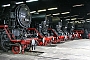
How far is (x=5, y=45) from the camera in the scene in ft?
21.4

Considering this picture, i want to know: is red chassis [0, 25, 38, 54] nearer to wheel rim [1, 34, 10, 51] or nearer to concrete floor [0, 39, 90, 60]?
wheel rim [1, 34, 10, 51]

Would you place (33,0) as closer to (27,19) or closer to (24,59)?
(27,19)

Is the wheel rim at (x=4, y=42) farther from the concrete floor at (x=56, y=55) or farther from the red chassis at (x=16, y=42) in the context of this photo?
the concrete floor at (x=56, y=55)

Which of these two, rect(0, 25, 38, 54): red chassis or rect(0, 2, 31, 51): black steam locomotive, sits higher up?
rect(0, 2, 31, 51): black steam locomotive

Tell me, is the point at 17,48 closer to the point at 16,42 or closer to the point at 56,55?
the point at 16,42

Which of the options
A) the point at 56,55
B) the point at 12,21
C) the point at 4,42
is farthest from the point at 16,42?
the point at 56,55

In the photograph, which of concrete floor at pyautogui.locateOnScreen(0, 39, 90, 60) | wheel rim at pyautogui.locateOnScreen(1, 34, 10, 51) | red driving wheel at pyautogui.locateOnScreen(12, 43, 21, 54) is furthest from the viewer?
wheel rim at pyautogui.locateOnScreen(1, 34, 10, 51)

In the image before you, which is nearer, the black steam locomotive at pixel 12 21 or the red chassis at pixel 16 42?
the red chassis at pixel 16 42

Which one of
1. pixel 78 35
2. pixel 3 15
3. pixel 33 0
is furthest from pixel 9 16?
pixel 78 35

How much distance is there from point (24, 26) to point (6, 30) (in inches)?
36.2

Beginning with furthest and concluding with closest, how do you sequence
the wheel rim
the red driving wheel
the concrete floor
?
the wheel rim < the red driving wheel < the concrete floor

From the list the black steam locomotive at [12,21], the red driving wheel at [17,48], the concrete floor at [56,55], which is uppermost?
the black steam locomotive at [12,21]

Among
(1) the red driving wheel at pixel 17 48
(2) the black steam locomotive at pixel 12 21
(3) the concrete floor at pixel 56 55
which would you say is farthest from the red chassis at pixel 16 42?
(3) the concrete floor at pixel 56 55

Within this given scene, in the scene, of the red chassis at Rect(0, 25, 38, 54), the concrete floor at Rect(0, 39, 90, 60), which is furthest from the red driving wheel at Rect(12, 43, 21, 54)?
the concrete floor at Rect(0, 39, 90, 60)
